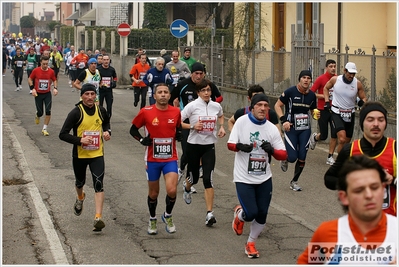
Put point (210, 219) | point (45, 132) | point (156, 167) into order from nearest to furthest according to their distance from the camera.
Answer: point (156, 167) < point (210, 219) < point (45, 132)

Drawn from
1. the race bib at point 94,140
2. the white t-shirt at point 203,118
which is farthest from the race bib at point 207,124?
the race bib at point 94,140

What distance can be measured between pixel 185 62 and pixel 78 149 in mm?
10942

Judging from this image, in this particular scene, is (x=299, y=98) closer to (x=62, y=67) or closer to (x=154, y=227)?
(x=154, y=227)

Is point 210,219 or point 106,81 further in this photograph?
point 106,81

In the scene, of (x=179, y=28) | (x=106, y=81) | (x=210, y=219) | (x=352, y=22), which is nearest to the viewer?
(x=210, y=219)

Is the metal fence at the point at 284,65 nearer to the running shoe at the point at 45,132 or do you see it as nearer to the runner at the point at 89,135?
the running shoe at the point at 45,132

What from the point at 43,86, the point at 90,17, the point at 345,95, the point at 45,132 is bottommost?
the point at 45,132

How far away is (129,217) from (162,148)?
1429 mm

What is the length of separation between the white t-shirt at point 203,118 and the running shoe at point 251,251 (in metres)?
2.25

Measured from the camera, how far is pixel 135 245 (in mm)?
9055

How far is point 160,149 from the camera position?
951 cm

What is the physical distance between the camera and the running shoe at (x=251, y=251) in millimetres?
8461

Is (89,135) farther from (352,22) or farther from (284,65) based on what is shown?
(352,22)

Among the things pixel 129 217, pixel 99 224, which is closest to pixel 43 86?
pixel 129 217
